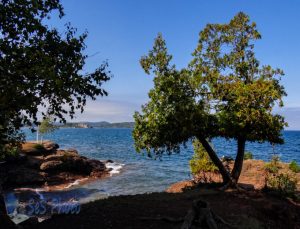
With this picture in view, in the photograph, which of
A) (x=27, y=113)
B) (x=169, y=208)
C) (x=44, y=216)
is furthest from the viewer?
(x=44, y=216)

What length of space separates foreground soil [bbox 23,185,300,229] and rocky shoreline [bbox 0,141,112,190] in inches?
999

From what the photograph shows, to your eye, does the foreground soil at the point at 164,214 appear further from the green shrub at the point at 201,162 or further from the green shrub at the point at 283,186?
the green shrub at the point at 201,162

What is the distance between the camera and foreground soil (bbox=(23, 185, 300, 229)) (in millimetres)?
13359

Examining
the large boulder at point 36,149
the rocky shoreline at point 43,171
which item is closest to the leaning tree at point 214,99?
the rocky shoreline at point 43,171

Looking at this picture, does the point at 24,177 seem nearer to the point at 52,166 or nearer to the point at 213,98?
the point at 52,166

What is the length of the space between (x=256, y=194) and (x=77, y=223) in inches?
487

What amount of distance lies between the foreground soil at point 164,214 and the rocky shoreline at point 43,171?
25363 mm

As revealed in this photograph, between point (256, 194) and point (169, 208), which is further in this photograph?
point (256, 194)

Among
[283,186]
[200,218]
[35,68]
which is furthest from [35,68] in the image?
[283,186]

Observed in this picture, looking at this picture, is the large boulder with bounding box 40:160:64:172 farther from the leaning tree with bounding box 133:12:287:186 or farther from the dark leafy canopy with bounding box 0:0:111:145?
the dark leafy canopy with bounding box 0:0:111:145

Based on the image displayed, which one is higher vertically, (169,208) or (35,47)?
(35,47)

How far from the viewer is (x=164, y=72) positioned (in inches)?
834

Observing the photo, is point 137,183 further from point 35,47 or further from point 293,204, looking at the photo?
point 35,47

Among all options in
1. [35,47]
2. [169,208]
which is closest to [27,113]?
[35,47]
